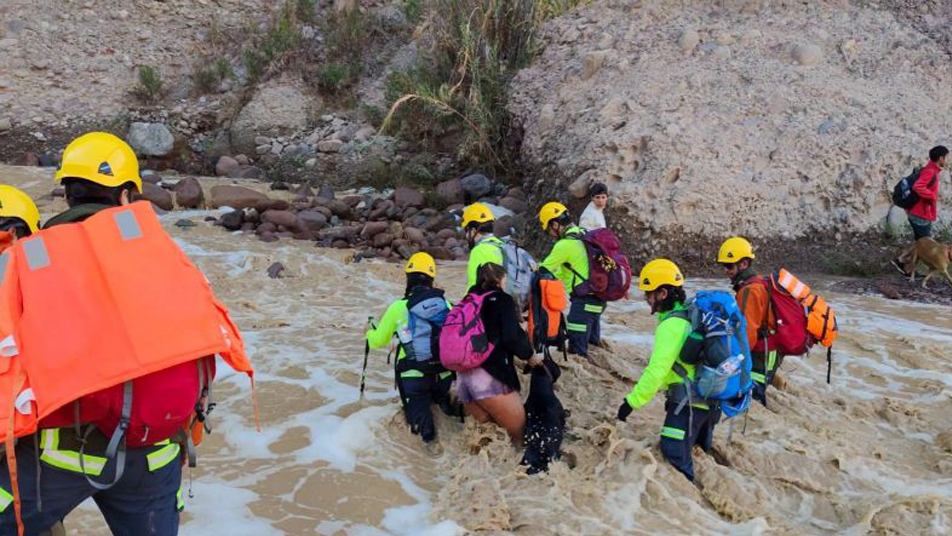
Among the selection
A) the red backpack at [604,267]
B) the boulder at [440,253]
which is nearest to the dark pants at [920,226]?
the red backpack at [604,267]

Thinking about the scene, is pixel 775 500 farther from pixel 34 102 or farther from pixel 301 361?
pixel 34 102

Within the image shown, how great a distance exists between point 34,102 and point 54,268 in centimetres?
1530

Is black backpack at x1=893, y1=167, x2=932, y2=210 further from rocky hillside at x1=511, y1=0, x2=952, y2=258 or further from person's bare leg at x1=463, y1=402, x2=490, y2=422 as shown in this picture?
person's bare leg at x1=463, y1=402, x2=490, y2=422

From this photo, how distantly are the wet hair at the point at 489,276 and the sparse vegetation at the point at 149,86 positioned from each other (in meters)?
13.6

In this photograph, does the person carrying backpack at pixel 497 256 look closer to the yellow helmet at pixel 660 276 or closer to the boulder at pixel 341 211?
the yellow helmet at pixel 660 276

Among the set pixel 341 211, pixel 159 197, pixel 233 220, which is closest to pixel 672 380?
pixel 233 220

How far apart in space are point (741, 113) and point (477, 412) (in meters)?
7.17

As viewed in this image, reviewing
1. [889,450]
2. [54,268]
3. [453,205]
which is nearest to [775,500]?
[889,450]

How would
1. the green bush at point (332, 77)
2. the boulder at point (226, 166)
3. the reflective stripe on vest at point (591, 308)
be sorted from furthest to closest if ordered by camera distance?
1. the green bush at point (332, 77)
2. the boulder at point (226, 166)
3. the reflective stripe on vest at point (591, 308)

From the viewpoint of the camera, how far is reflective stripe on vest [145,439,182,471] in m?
2.16

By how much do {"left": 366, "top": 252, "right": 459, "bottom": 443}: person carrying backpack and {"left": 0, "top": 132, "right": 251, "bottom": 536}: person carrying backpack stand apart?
6.48 feet

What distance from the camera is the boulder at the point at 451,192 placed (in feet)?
36.2

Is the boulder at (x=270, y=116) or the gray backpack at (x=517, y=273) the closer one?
the gray backpack at (x=517, y=273)

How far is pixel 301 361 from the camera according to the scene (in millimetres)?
5785
